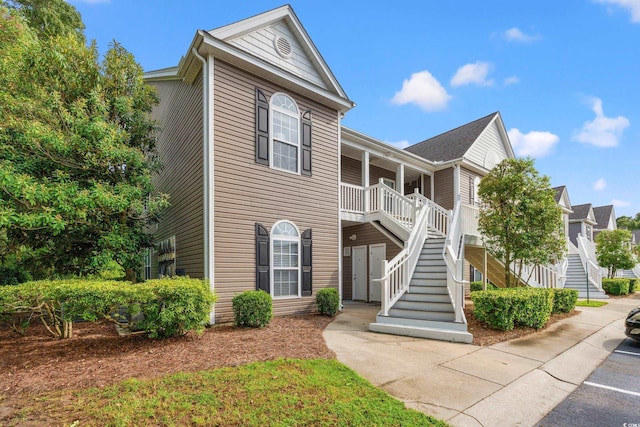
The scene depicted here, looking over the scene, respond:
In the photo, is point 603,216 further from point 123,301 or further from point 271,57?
point 123,301

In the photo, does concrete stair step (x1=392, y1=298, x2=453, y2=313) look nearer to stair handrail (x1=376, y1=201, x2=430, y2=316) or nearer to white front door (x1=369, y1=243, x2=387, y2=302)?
stair handrail (x1=376, y1=201, x2=430, y2=316)

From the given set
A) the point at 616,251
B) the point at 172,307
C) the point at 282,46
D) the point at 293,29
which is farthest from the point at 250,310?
the point at 616,251

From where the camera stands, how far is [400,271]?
835 cm

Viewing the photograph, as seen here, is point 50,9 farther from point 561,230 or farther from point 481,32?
point 561,230

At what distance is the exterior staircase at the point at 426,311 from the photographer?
21.9 ft

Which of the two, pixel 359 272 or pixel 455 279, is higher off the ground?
pixel 455 279

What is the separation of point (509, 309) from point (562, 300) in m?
4.40

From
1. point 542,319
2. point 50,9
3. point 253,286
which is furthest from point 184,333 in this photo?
point 50,9

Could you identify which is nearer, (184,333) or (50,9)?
(184,333)

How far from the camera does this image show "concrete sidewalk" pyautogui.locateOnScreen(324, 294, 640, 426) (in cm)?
363

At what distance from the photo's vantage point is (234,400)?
349 cm

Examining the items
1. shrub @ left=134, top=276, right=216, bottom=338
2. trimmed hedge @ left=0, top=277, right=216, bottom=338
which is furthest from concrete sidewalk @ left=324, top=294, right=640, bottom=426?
trimmed hedge @ left=0, top=277, right=216, bottom=338

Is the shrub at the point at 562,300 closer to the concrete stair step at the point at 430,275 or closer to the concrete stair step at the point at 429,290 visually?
the concrete stair step at the point at 430,275

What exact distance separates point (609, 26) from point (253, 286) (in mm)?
13076
